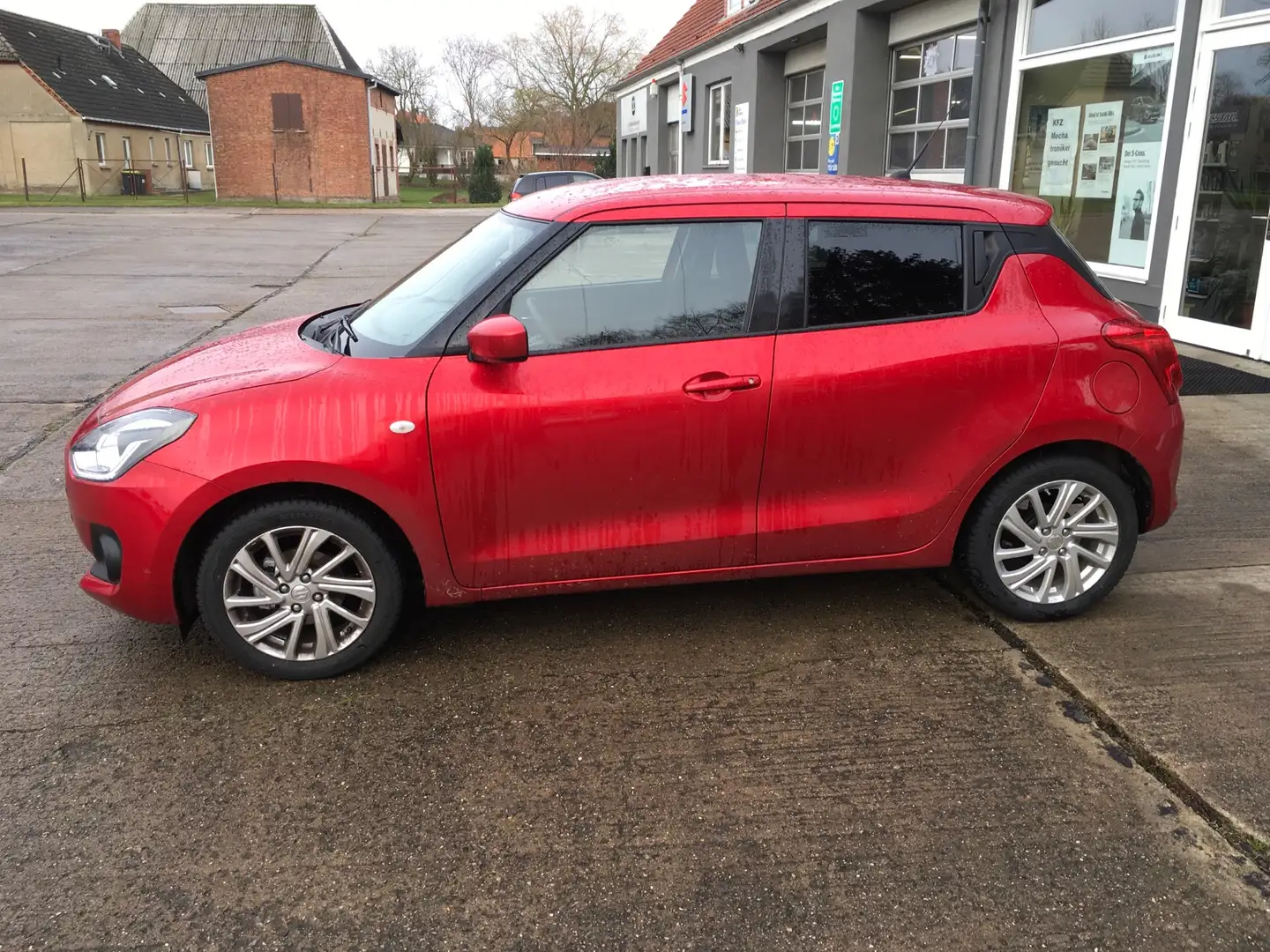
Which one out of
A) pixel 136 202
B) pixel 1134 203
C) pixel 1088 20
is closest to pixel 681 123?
pixel 1088 20

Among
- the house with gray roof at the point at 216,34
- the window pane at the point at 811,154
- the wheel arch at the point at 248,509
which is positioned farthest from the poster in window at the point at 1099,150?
the house with gray roof at the point at 216,34

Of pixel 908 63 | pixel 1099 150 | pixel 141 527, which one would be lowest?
pixel 141 527

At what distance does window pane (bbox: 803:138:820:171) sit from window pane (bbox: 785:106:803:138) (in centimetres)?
41

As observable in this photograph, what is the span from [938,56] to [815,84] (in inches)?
184

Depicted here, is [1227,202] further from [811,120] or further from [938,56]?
[811,120]

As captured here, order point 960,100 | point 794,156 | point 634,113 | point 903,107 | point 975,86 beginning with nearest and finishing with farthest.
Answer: point 975,86, point 960,100, point 903,107, point 794,156, point 634,113

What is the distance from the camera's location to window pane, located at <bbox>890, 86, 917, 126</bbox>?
569 inches

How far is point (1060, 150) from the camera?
428 inches

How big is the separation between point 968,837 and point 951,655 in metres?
1.12

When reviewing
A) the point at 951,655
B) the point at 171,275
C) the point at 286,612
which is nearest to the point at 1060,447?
the point at 951,655

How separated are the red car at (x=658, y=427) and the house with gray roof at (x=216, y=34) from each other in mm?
66123

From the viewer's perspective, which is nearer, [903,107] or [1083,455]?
[1083,455]

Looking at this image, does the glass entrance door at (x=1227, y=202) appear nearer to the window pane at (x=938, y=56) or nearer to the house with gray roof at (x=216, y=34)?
the window pane at (x=938, y=56)

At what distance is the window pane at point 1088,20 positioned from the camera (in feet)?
30.9
